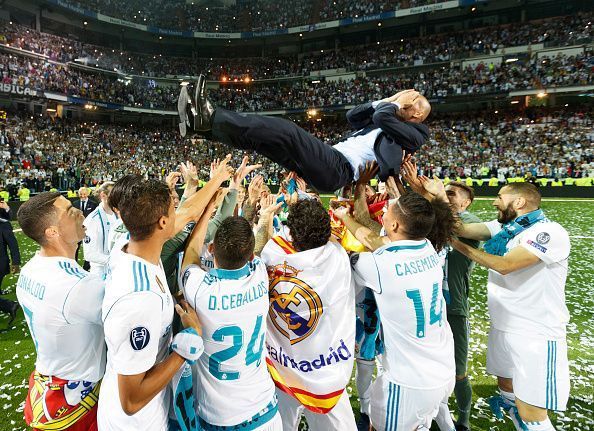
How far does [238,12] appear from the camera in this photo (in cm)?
4278

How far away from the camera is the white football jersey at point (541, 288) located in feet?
8.75

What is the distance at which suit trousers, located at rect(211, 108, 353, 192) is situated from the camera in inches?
102

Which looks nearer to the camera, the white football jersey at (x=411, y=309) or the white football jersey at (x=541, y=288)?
the white football jersey at (x=411, y=309)

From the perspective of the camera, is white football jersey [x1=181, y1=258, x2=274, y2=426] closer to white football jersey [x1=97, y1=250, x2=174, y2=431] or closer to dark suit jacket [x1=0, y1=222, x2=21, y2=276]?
white football jersey [x1=97, y1=250, x2=174, y2=431]

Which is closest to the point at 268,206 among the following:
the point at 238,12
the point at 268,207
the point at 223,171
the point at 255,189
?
the point at 268,207

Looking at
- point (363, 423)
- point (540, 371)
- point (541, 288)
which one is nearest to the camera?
point (540, 371)

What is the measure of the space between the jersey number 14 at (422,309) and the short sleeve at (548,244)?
3.08ft

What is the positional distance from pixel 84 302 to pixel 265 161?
3043 cm

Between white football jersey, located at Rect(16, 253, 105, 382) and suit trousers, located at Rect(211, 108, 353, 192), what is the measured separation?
1.29 metres

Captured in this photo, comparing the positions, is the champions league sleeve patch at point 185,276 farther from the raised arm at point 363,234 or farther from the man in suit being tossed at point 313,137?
the raised arm at point 363,234

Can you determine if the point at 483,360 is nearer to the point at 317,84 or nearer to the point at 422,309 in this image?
the point at 422,309

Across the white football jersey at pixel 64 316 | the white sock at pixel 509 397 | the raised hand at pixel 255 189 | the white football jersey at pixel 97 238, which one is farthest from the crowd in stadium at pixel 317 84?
the white sock at pixel 509 397

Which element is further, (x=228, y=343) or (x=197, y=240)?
(x=197, y=240)

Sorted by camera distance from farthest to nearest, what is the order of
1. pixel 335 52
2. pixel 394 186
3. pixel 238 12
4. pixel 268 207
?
pixel 238 12 < pixel 335 52 < pixel 394 186 < pixel 268 207
